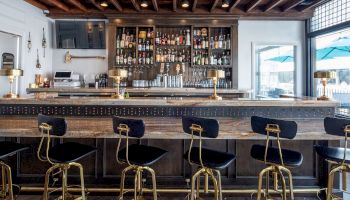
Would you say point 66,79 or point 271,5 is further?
point 66,79

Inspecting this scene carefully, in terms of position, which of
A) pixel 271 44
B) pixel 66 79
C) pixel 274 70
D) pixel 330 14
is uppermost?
pixel 330 14

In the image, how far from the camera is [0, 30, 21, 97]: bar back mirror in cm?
509

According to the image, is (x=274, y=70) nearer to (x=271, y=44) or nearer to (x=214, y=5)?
(x=271, y=44)

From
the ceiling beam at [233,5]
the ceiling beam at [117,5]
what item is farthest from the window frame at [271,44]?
the ceiling beam at [117,5]

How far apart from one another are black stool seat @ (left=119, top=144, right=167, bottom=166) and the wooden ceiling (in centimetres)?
417

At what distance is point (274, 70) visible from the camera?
7.08 m

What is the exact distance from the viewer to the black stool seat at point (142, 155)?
7.79 ft

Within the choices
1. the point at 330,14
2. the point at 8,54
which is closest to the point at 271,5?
the point at 330,14

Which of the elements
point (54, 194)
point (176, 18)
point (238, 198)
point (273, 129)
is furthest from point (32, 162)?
point (176, 18)

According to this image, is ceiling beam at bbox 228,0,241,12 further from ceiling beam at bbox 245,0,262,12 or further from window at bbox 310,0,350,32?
window at bbox 310,0,350,32

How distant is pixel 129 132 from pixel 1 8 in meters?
4.11

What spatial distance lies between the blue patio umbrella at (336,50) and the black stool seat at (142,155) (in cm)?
Answer: 454

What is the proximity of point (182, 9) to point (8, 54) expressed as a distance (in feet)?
12.3

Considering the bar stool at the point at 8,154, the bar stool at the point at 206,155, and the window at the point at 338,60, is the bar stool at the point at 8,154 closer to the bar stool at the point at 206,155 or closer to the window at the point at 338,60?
the bar stool at the point at 206,155
